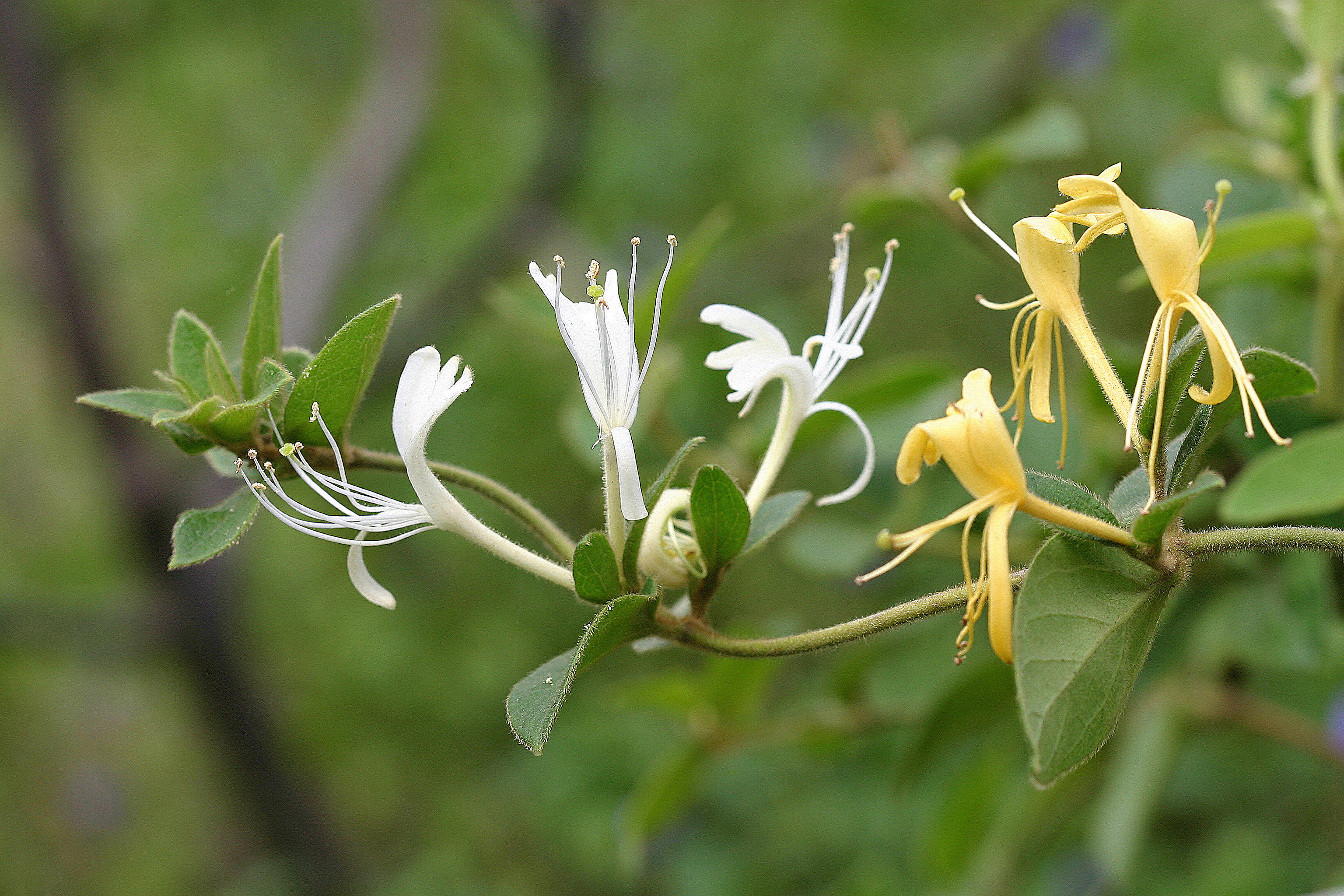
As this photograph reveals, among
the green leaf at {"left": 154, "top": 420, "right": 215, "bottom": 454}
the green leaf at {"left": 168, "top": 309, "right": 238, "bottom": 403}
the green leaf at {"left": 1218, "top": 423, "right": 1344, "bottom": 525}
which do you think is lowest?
the green leaf at {"left": 1218, "top": 423, "right": 1344, "bottom": 525}

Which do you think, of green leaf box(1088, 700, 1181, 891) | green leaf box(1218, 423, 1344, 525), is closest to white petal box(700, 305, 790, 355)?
green leaf box(1218, 423, 1344, 525)

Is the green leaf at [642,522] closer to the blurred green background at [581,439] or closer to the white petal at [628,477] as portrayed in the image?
the white petal at [628,477]

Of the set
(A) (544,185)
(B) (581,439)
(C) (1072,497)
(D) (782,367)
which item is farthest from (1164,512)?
(A) (544,185)

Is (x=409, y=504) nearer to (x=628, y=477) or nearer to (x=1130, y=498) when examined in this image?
(x=628, y=477)

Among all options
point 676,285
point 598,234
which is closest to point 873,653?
point 676,285

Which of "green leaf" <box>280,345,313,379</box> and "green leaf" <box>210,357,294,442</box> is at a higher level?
"green leaf" <box>280,345,313,379</box>

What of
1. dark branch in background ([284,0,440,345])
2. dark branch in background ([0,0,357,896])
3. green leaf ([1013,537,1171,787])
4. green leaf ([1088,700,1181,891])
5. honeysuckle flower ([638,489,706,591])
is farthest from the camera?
dark branch in background ([0,0,357,896])

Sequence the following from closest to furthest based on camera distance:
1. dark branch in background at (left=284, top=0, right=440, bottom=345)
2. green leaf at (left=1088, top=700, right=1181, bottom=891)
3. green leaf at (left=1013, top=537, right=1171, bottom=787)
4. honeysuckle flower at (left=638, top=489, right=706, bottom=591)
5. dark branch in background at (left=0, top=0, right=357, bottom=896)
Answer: green leaf at (left=1013, top=537, right=1171, bottom=787) → honeysuckle flower at (left=638, top=489, right=706, bottom=591) → green leaf at (left=1088, top=700, right=1181, bottom=891) → dark branch in background at (left=284, top=0, right=440, bottom=345) → dark branch in background at (left=0, top=0, right=357, bottom=896)

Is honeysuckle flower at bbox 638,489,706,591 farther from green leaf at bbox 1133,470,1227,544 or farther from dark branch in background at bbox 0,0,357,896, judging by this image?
dark branch in background at bbox 0,0,357,896
